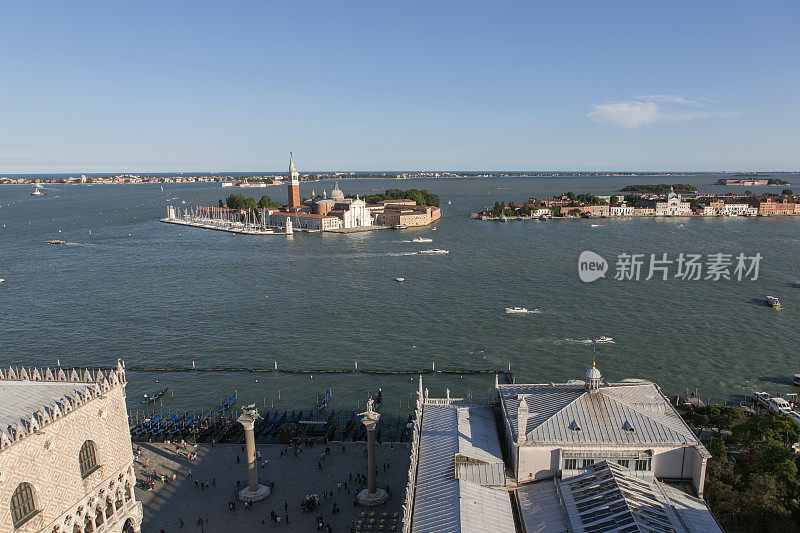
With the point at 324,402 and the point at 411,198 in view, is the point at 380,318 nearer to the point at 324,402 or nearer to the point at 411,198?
the point at 324,402

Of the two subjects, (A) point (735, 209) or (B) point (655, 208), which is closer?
(A) point (735, 209)

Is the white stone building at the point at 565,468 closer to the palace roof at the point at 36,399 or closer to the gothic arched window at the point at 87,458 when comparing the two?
the gothic arched window at the point at 87,458

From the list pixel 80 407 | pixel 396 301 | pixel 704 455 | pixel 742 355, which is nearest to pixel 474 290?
pixel 396 301

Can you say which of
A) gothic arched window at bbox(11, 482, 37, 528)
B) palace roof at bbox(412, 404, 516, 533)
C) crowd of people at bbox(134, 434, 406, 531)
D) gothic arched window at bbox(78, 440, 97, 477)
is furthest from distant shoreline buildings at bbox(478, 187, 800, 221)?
gothic arched window at bbox(11, 482, 37, 528)

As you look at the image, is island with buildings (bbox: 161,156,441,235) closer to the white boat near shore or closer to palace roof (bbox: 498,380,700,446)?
the white boat near shore

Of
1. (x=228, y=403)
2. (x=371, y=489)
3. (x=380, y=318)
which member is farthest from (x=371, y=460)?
(x=380, y=318)

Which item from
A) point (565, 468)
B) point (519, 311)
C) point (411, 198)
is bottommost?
point (519, 311)
